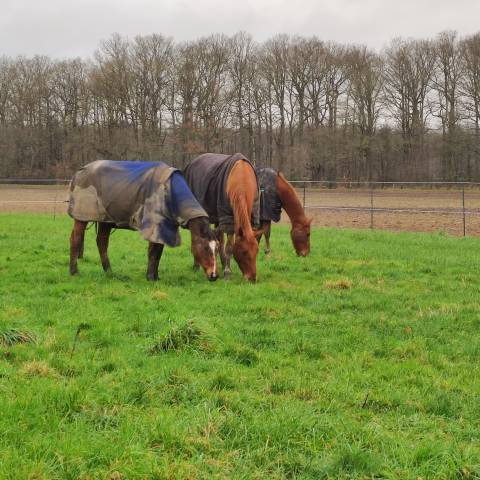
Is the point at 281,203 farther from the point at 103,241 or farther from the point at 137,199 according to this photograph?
the point at 103,241

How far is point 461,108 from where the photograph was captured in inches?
1681

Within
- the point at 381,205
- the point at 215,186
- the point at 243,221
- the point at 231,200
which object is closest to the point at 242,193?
the point at 231,200

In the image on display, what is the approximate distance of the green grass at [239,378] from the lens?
2.94 m

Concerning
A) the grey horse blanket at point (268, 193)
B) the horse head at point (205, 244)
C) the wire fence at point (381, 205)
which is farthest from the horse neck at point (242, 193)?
the wire fence at point (381, 205)

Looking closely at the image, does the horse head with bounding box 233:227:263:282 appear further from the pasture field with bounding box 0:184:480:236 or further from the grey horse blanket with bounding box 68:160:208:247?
the pasture field with bounding box 0:184:480:236

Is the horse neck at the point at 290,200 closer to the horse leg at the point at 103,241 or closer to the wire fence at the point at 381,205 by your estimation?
the horse leg at the point at 103,241

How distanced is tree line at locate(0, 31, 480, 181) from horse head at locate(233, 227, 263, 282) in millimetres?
36266

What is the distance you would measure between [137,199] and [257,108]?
43610 millimetres

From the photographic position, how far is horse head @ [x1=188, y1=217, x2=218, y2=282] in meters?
7.87

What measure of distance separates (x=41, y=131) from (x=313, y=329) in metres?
54.2

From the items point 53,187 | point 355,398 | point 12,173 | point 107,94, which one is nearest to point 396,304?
point 355,398

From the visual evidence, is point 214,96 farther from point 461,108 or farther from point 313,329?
point 313,329

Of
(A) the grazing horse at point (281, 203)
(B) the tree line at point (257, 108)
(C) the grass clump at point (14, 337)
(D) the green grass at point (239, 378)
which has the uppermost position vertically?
(B) the tree line at point (257, 108)

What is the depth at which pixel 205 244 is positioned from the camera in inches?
310
